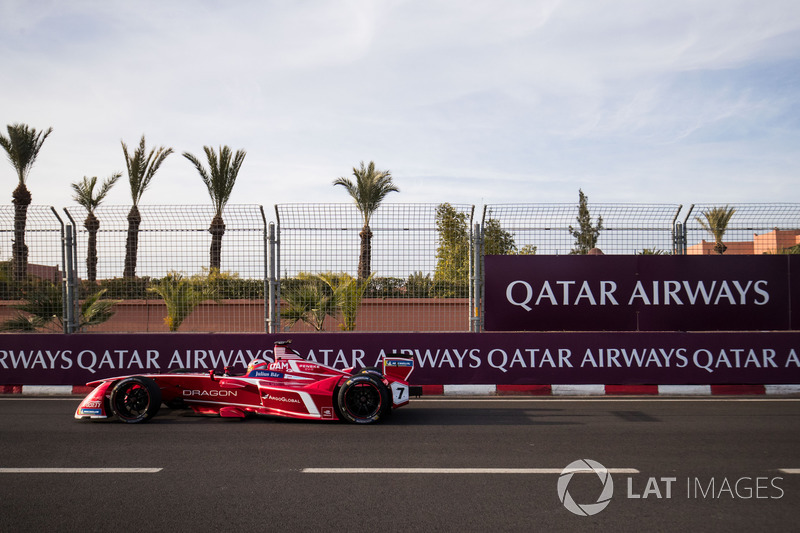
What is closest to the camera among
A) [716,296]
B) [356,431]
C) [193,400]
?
[356,431]

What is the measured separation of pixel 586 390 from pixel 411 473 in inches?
222

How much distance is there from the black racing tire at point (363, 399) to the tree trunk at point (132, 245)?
17.5ft

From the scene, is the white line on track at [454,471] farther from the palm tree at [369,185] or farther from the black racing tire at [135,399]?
the palm tree at [369,185]

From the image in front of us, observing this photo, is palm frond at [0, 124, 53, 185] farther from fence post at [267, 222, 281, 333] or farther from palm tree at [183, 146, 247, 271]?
fence post at [267, 222, 281, 333]

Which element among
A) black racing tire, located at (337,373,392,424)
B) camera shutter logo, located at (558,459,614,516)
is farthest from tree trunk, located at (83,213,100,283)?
camera shutter logo, located at (558,459,614,516)

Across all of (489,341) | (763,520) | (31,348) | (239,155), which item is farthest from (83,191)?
(763,520)

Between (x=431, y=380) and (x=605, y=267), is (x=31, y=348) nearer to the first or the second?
(x=431, y=380)

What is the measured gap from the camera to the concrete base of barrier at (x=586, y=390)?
10.2m

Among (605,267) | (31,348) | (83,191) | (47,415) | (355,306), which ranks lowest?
(47,415)

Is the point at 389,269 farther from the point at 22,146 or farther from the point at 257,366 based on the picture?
the point at 22,146

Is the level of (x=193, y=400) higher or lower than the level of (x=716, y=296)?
lower

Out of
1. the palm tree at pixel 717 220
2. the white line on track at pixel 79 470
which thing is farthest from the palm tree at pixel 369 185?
the white line on track at pixel 79 470

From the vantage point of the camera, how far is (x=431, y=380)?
10.5m

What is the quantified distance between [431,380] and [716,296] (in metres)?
5.28
